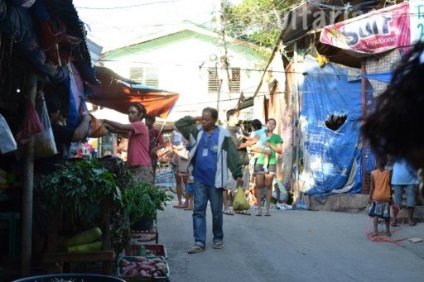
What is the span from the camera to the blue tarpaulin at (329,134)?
43.4 ft

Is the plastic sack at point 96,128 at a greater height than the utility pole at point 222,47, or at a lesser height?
lesser

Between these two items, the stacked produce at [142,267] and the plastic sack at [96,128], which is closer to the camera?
the stacked produce at [142,267]

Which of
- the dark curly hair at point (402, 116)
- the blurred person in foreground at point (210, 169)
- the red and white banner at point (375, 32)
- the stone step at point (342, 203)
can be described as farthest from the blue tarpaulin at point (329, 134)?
the dark curly hair at point (402, 116)

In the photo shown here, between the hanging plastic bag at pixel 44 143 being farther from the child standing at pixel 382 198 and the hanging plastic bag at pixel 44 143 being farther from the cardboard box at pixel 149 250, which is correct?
the child standing at pixel 382 198

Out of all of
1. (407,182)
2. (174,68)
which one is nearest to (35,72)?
(407,182)

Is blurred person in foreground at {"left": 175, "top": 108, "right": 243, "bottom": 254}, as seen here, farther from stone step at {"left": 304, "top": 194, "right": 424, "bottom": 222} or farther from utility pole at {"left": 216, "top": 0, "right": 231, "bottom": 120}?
utility pole at {"left": 216, "top": 0, "right": 231, "bottom": 120}

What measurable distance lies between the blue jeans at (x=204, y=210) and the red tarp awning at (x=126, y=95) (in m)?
3.24

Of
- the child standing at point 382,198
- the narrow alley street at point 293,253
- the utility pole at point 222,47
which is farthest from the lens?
the utility pole at point 222,47

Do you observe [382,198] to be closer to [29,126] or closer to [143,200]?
[143,200]

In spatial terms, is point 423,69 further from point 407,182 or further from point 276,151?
point 276,151

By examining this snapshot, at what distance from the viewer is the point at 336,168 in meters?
13.4

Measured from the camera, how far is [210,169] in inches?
305

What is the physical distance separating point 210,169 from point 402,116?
19.7ft

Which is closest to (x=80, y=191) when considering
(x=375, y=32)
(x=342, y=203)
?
(x=375, y=32)
